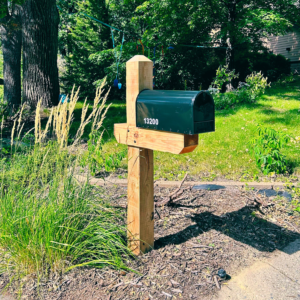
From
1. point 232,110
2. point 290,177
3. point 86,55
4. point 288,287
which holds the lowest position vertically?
point 288,287

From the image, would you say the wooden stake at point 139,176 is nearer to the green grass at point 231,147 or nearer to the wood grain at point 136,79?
the wood grain at point 136,79

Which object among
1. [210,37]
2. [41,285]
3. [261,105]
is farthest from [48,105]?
[210,37]

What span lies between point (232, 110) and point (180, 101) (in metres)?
7.31

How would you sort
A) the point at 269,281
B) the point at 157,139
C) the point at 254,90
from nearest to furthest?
the point at 157,139 < the point at 269,281 < the point at 254,90

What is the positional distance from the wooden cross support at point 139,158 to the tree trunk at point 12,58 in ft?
26.7

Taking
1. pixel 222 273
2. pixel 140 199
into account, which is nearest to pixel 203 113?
pixel 140 199

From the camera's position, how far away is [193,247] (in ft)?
9.39

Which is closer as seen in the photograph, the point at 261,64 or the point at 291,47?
the point at 261,64

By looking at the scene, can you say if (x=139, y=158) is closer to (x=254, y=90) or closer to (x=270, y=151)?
(x=270, y=151)

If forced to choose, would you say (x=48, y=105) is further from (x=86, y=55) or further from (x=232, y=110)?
(x=86, y=55)

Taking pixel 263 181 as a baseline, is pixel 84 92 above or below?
above

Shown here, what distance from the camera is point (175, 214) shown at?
353 centimetres

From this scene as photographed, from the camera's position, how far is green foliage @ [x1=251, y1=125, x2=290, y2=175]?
15.0 feet

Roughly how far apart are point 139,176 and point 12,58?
29.9ft
